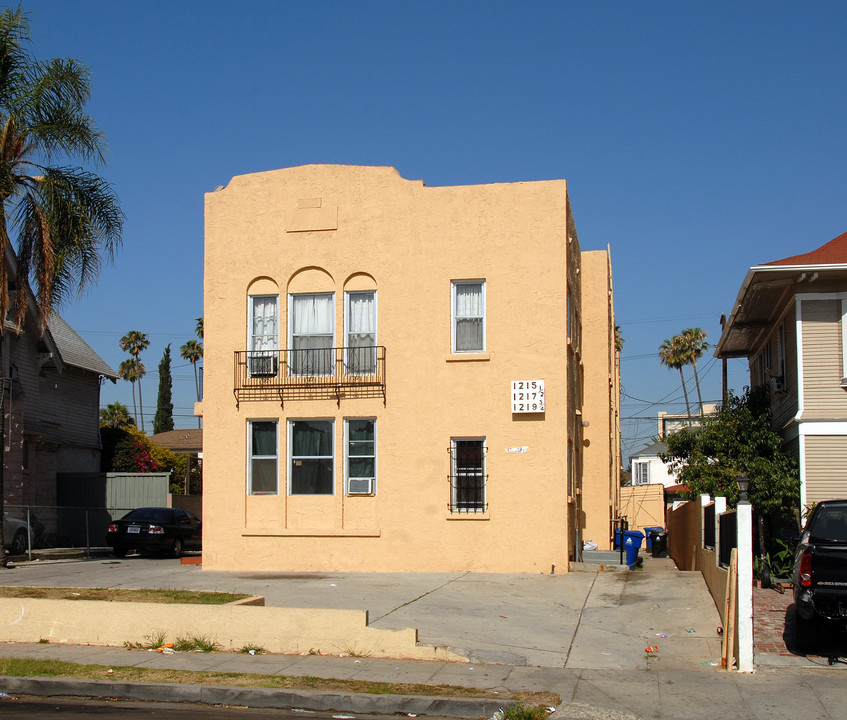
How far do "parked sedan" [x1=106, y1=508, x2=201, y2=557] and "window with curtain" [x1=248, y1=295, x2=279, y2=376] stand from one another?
7.05 metres

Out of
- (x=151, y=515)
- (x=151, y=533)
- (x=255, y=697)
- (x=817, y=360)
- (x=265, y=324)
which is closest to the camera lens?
(x=255, y=697)

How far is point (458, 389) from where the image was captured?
18141 millimetres

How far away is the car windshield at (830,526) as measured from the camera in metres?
10.8

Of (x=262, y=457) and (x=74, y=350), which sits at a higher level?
(x=74, y=350)

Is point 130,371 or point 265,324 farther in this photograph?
point 130,371

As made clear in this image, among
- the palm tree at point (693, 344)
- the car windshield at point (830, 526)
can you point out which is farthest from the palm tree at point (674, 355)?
the car windshield at point (830, 526)

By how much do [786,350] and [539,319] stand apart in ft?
16.9

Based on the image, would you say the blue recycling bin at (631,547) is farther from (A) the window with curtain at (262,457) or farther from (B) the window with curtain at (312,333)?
(A) the window with curtain at (262,457)

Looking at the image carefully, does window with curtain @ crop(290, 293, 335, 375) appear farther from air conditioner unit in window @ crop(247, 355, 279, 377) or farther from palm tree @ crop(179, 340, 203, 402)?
palm tree @ crop(179, 340, 203, 402)

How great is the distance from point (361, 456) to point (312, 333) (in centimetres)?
278

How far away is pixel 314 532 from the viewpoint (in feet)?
60.5

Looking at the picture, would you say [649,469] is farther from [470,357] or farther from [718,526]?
[718,526]

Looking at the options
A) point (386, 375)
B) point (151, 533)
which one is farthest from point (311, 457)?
point (151, 533)

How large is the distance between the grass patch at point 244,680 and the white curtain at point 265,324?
32.0 feet
